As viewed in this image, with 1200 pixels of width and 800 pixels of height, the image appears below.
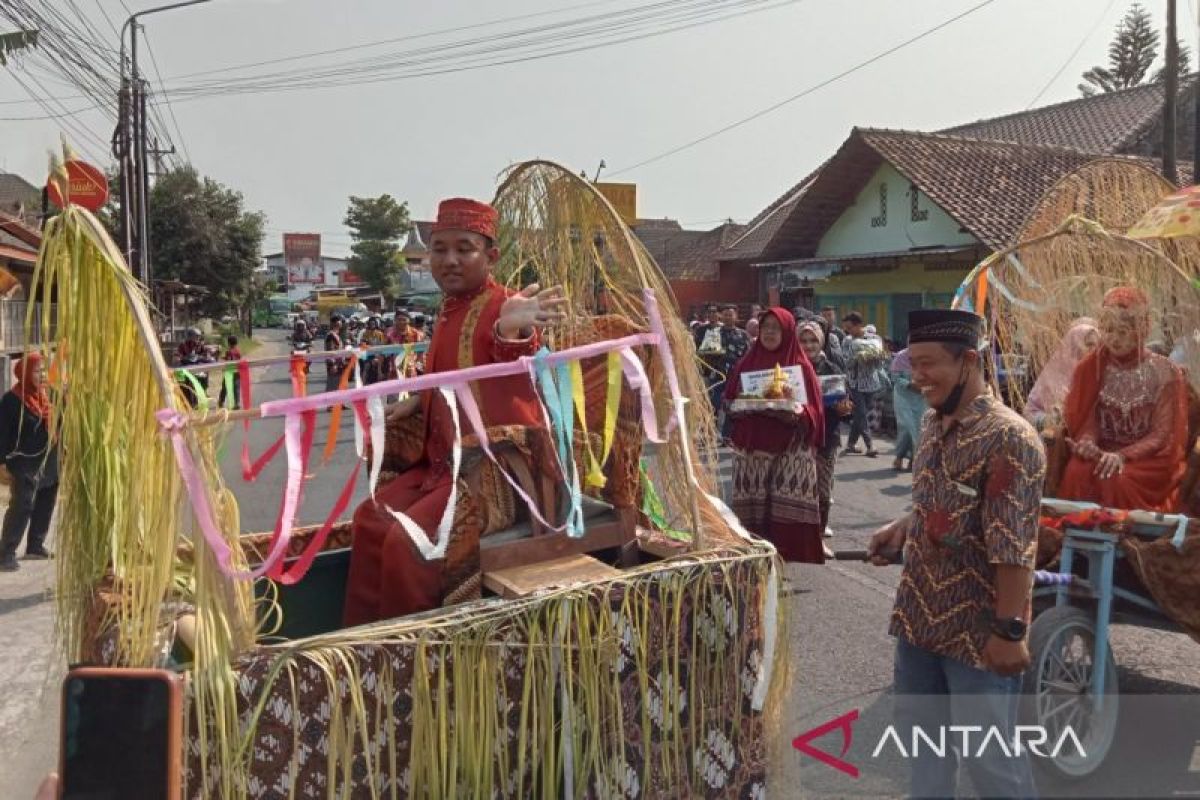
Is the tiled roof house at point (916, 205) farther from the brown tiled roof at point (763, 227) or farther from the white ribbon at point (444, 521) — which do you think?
the white ribbon at point (444, 521)

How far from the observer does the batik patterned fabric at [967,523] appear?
2.59 metres

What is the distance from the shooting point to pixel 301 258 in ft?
315

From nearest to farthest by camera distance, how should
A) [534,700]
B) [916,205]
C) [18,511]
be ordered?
[534,700]
[18,511]
[916,205]

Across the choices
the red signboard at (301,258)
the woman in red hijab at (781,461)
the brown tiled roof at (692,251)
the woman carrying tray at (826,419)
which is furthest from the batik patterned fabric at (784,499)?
the red signboard at (301,258)

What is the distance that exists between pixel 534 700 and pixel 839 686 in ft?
7.65

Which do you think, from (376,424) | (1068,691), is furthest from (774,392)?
(376,424)

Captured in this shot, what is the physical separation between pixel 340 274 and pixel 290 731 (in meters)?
96.1

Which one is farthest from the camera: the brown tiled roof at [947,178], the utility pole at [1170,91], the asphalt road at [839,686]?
the brown tiled roof at [947,178]

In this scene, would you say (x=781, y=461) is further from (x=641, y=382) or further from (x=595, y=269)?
(x=641, y=382)

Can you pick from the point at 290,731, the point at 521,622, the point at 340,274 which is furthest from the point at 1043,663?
the point at 340,274

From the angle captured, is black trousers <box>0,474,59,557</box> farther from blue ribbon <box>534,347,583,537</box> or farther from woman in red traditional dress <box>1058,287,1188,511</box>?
woman in red traditional dress <box>1058,287,1188,511</box>

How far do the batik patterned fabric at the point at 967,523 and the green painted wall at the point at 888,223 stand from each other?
14477mm

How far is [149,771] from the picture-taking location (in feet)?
6.67

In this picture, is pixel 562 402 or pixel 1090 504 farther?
pixel 1090 504
